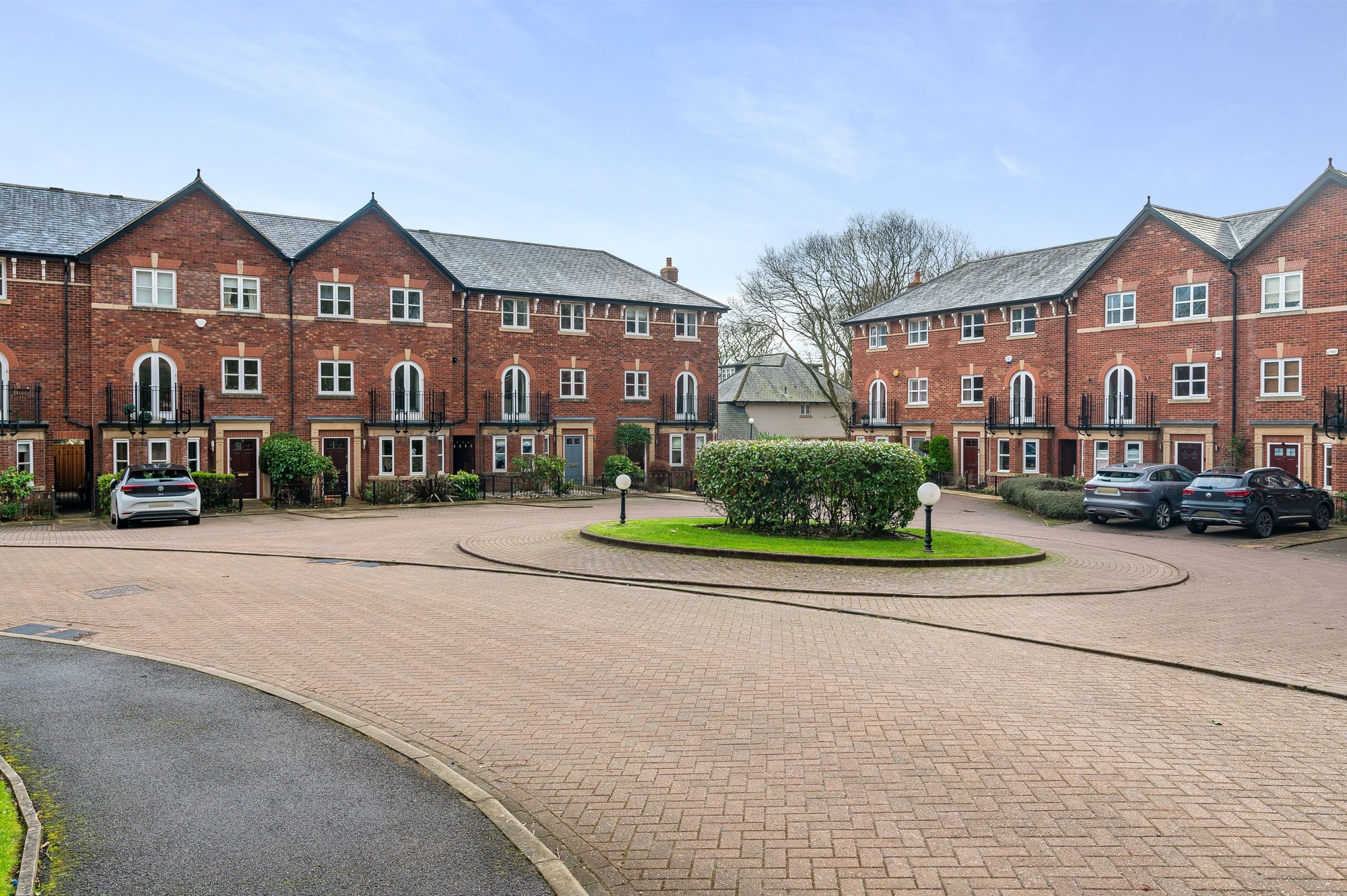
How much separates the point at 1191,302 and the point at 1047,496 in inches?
453

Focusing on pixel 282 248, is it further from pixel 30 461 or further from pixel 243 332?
pixel 30 461

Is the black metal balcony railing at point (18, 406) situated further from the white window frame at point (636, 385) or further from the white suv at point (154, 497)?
the white window frame at point (636, 385)

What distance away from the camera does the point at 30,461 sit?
2764 centimetres

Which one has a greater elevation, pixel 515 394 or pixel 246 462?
pixel 515 394

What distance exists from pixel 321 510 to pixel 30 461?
8.98 meters

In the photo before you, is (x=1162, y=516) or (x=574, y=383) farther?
(x=574, y=383)

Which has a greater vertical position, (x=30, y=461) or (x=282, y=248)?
(x=282, y=248)

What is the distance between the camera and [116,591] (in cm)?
1262

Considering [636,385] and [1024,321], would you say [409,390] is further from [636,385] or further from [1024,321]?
[1024,321]

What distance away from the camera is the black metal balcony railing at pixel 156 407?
28906 mm

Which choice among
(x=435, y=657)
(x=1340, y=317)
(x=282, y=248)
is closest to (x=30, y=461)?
(x=282, y=248)

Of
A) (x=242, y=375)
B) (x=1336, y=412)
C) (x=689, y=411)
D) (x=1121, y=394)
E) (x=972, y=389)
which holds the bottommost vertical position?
(x=1336, y=412)

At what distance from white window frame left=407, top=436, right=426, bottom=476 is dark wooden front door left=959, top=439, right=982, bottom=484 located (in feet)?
74.0

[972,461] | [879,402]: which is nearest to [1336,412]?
[972,461]
